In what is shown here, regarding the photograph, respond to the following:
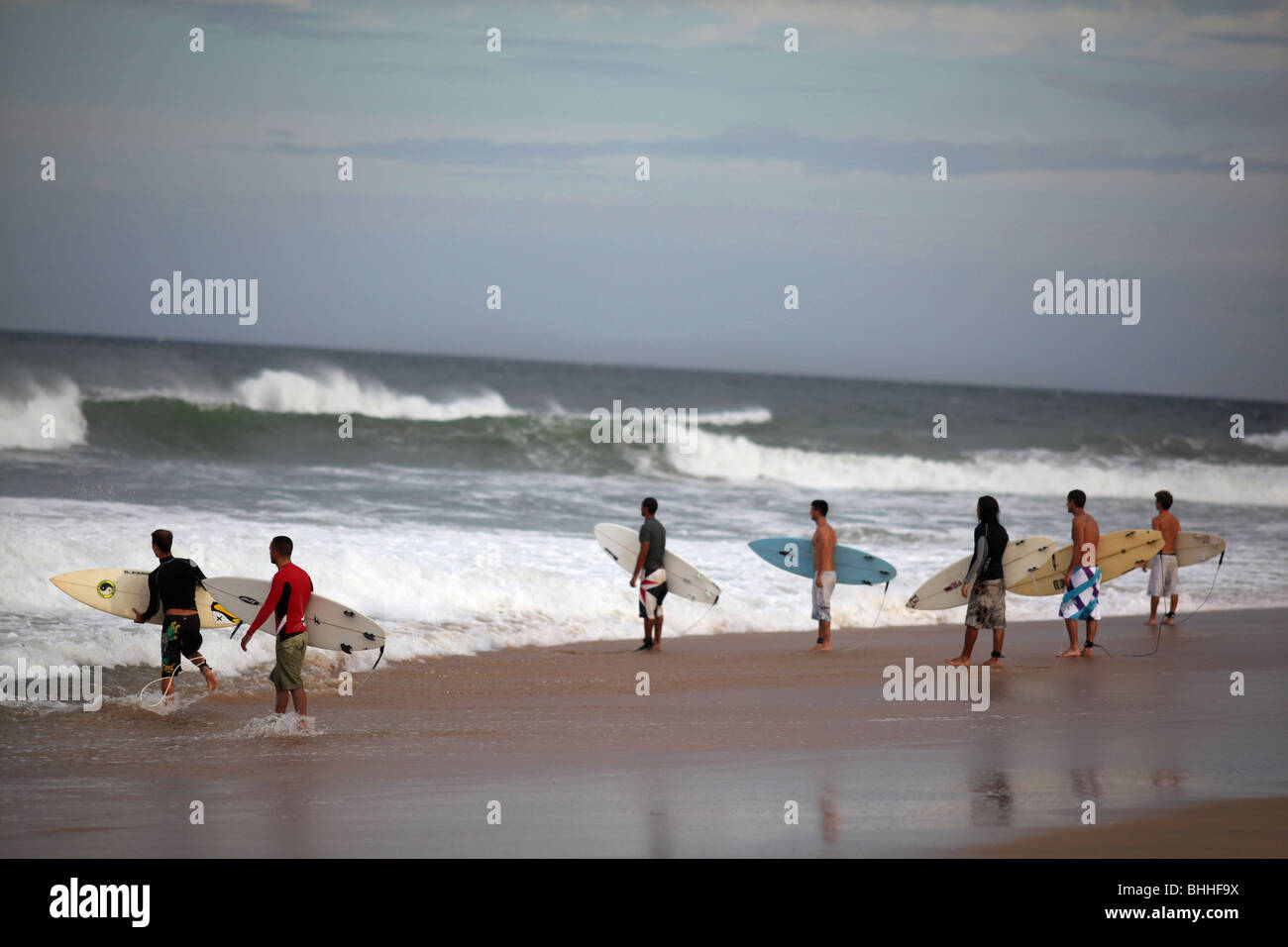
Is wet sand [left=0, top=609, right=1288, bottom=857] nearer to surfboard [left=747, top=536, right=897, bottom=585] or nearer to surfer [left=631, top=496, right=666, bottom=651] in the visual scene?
surfer [left=631, top=496, right=666, bottom=651]

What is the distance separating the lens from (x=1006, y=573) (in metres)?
10.9

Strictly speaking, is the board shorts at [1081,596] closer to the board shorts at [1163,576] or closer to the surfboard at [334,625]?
the board shorts at [1163,576]

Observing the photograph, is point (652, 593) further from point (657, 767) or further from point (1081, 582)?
point (657, 767)

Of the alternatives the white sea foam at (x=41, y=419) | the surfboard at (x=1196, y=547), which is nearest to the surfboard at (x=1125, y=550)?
the surfboard at (x=1196, y=547)

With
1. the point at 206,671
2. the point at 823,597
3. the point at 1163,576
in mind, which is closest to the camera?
the point at 206,671

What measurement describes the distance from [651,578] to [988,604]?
10.1ft

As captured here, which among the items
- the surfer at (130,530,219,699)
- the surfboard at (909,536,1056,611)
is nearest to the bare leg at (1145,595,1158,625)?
the surfboard at (909,536,1056,611)

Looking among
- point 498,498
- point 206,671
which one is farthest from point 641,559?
point 498,498

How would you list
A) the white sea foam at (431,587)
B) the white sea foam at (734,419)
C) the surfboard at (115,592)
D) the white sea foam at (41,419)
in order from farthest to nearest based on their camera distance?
the white sea foam at (734,419) < the white sea foam at (41,419) < the white sea foam at (431,587) < the surfboard at (115,592)

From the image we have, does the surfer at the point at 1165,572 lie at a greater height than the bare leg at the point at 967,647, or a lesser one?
greater

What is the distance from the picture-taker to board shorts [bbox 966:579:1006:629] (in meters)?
9.29

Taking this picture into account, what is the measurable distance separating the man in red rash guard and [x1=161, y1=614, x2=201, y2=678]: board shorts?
0.88 m

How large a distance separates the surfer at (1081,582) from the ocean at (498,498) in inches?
34.5

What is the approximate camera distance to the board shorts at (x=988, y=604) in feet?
30.5
